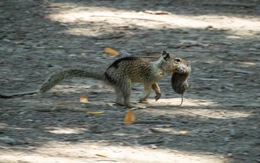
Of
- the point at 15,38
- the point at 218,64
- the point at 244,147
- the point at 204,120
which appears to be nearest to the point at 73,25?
the point at 15,38

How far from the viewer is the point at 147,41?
1037 cm

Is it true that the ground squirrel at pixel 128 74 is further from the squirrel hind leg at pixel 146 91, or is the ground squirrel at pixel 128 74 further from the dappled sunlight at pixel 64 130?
the dappled sunlight at pixel 64 130

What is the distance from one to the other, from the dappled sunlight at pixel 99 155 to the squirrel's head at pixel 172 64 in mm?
1327

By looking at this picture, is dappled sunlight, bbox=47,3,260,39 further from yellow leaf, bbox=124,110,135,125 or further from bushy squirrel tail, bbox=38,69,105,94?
yellow leaf, bbox=124,110,135,125

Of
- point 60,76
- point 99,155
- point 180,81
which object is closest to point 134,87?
point 180,81

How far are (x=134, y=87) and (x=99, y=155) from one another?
243 centimetres

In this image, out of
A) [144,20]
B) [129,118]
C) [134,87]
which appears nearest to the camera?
[129,118]

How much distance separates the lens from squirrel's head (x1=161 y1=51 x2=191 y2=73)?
24.6 feet

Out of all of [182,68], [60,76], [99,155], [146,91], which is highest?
[182,68]

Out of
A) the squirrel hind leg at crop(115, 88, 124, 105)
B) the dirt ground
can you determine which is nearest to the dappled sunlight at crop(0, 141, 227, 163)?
the dirt ground

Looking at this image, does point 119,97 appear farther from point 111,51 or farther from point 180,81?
point 111,51

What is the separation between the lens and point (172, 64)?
7504 mm

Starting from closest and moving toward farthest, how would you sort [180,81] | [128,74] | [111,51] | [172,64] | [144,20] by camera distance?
[128,74]
[172,64]
[180,81]
[111,51]
[144,20]

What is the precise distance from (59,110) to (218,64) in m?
2.58
